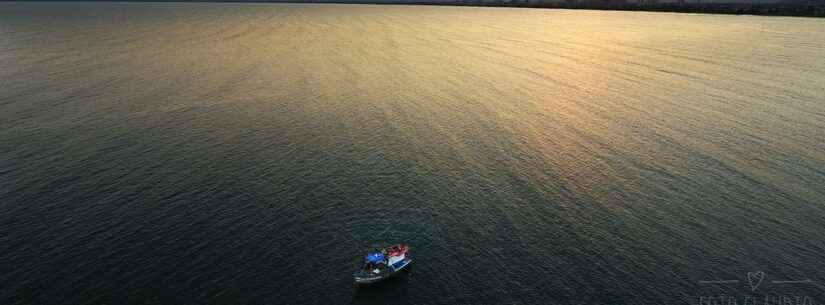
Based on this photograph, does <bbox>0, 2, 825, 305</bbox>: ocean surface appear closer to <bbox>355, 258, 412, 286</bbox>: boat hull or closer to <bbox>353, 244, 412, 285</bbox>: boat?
<bbox>355, 258, 412, 286</bbox>: boat hull

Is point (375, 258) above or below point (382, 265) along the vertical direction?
above

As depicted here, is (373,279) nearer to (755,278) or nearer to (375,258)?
(375,258)

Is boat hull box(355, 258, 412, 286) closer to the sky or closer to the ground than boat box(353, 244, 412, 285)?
closer to the ground

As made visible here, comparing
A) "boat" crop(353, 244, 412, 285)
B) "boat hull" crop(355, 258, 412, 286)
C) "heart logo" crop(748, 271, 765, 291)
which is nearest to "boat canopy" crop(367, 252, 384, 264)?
"boat" crop(353, 244, 412, 285)

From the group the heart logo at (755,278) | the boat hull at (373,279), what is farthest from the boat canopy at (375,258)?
the heart logo at (755,278)

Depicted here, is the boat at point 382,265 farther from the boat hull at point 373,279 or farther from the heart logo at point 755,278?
the heart logo at point 755,278

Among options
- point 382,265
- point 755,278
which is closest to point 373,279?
point 382,265

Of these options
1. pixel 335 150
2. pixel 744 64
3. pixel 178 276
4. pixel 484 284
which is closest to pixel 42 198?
pixel 178 276
